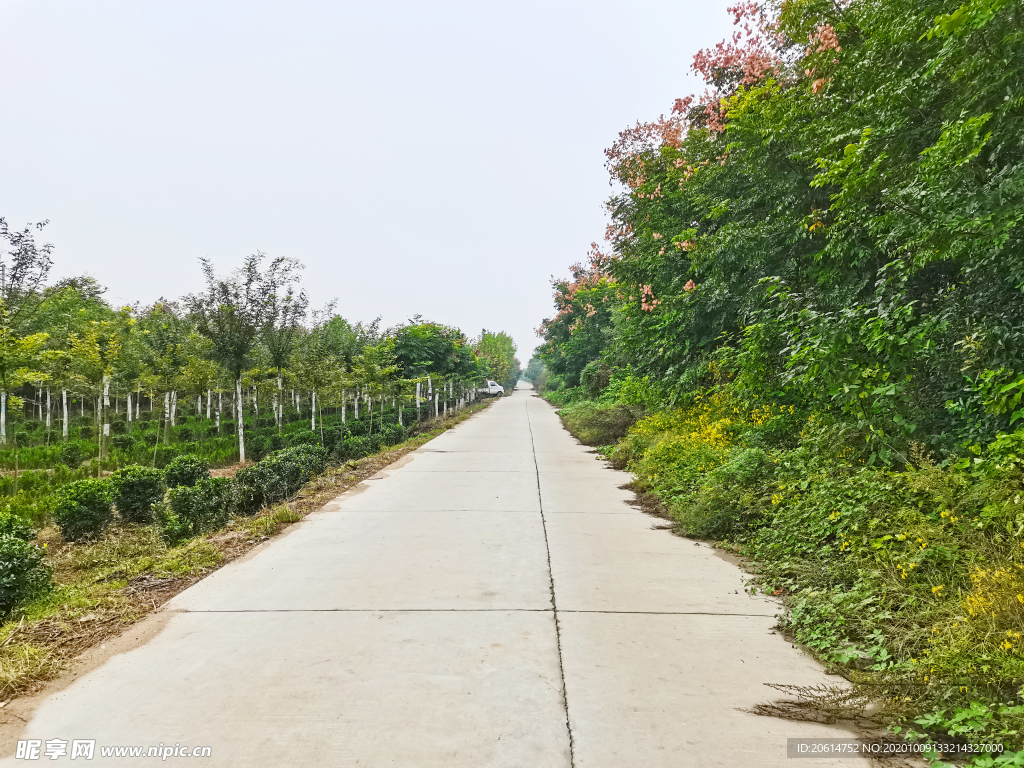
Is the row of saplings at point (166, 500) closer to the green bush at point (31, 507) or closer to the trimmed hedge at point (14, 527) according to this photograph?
the trimmed hedge at point (14, 527)

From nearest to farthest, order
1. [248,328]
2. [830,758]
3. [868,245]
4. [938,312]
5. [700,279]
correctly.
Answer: [830,758] < [938,312] < [868,245] < [700,279] < [248,328]

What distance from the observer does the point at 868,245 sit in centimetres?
612

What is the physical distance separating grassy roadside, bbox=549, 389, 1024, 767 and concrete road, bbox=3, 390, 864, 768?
337mm

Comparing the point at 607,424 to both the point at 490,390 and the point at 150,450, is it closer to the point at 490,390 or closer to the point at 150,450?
the point at 150,450

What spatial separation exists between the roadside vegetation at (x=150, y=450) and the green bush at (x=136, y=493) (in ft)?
0.07

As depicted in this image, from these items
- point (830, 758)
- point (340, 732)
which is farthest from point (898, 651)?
point (340, 732)

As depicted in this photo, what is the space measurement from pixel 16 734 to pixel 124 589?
2.25m

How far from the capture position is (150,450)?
1506 centimetres

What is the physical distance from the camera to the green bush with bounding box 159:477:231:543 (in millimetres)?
7598

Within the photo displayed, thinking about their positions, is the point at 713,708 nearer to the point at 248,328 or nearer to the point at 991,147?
the point at 991,147

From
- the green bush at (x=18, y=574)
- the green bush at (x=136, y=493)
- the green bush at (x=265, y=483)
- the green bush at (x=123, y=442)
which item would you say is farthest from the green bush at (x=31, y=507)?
the green bush at (x=123, y=442)

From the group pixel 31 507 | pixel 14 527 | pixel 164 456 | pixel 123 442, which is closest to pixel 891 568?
pixel 14 527

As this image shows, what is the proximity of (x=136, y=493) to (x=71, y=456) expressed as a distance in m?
7.90

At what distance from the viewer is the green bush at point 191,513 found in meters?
7.60
